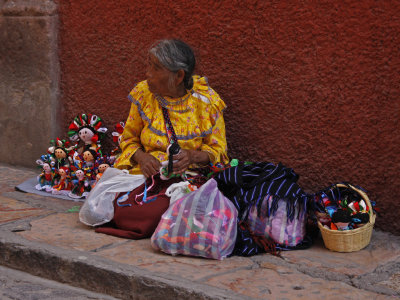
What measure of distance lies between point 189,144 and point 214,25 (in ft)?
2.85

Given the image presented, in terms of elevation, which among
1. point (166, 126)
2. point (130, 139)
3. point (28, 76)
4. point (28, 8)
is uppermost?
point (28, 8)

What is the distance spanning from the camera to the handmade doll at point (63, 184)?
4.61 metres

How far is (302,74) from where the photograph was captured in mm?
3805

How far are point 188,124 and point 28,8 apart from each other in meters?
2.03

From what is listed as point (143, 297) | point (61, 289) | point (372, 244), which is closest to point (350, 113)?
point (372, 244)

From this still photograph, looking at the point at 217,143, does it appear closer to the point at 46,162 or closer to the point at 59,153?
the point at 59,153

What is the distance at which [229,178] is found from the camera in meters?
3.51

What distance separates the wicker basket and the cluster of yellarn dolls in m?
1.82

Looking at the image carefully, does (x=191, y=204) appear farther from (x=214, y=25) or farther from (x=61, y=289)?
(x=214, y=25)

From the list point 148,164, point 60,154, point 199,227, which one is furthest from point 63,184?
point 199,227

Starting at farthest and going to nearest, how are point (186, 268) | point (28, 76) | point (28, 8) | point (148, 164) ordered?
point (28, 76)
point (28, 8)
point (148, 164)
point (186, 268)

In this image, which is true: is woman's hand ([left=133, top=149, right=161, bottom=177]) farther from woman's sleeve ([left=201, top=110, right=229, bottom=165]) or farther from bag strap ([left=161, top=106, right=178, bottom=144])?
woman's sleeve ([left=201, top=110, right=229, bottom=165])

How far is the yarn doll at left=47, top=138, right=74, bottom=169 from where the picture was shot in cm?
475

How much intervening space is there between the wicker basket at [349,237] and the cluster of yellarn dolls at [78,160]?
1816 millimetres
